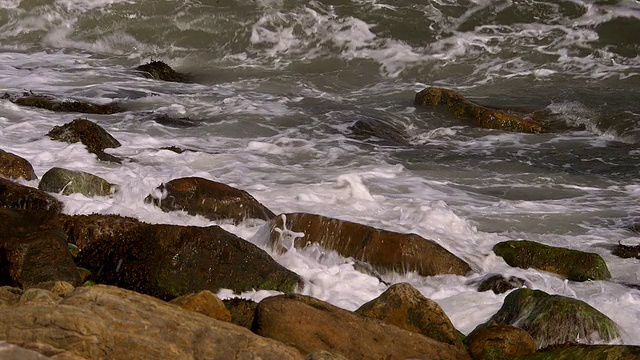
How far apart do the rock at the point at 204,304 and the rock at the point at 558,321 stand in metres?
1.66

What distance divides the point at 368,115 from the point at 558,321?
714cm

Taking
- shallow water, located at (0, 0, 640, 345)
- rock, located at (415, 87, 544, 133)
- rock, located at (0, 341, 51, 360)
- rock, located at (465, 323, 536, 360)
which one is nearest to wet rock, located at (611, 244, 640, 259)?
shallow water, located at (0, 0, 640, 345)

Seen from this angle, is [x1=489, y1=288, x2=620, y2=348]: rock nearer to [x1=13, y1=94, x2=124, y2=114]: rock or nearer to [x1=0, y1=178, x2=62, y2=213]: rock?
[x1=0, y1=178, x2=62, y2=213]: rock

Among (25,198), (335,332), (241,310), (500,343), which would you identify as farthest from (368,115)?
(335,332)

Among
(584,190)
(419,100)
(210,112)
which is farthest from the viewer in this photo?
(419,100)

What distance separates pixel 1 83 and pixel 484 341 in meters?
9.64

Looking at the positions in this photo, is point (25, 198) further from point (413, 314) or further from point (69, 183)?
point (413, 314)

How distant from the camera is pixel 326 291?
19.2ft

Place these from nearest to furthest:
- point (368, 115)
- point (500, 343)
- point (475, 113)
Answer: point (500, 343) → point (475, 113) → point (368, 115)

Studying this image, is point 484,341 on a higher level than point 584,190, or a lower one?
higher

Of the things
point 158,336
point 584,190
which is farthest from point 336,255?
point 584,190

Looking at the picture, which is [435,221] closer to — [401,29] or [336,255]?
[336,255]

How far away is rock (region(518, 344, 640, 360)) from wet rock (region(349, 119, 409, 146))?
20.4 feet

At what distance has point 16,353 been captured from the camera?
2.53 m
